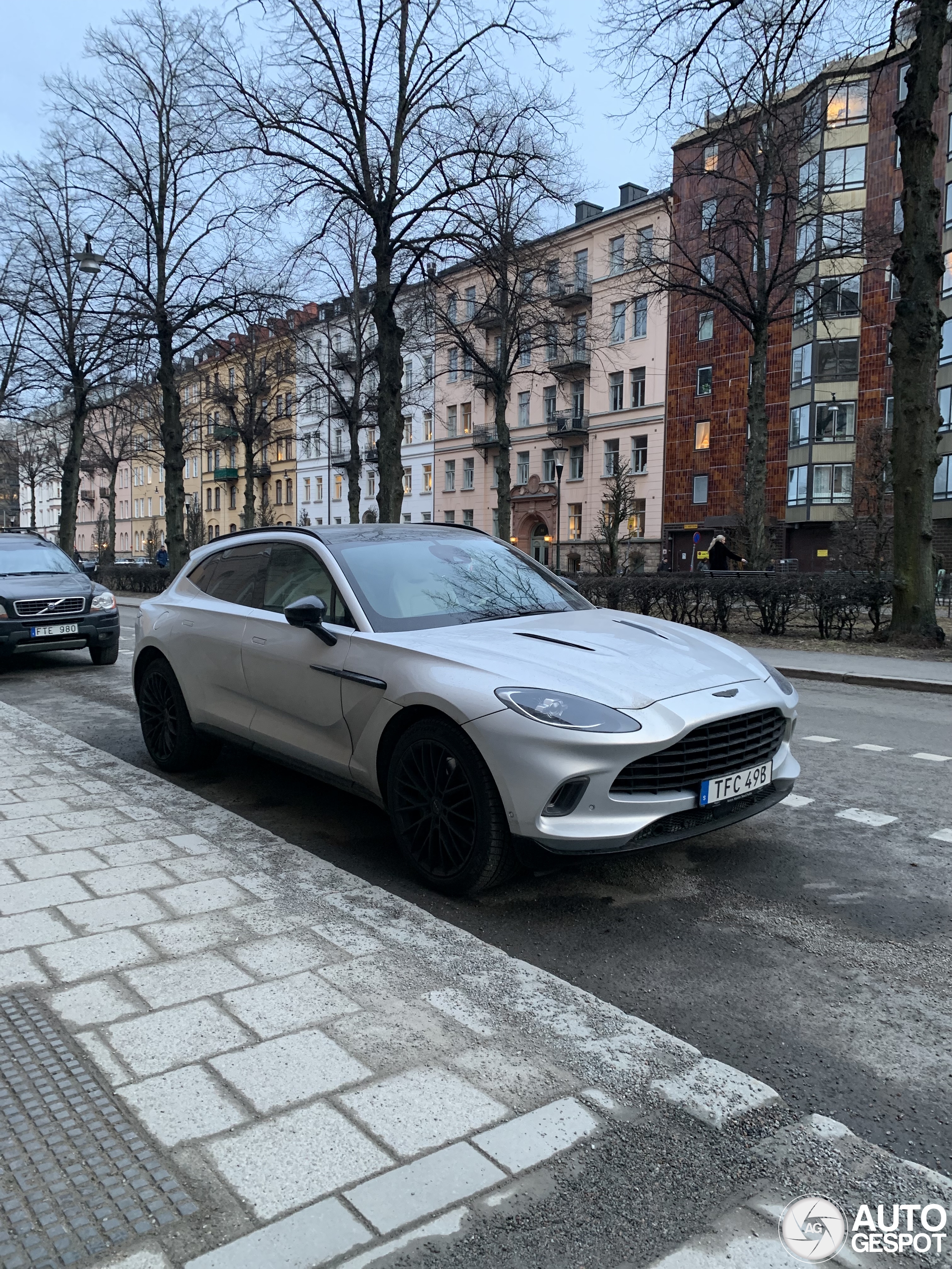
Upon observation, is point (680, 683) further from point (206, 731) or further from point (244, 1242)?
point (206, 731)

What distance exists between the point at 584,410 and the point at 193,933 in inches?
2013

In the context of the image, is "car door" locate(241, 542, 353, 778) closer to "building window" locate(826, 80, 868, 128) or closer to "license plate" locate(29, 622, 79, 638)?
"license plate" locate(29, 622, 79, 638)

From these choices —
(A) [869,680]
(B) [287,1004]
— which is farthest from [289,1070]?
(A) [869,680]

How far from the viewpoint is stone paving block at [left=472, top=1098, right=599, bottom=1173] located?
2266 mm

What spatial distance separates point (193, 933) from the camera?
3.54 m

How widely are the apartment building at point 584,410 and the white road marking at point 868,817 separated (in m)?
39.4

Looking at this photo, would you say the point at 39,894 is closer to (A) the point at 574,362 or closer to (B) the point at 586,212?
(A) the point at 574,362

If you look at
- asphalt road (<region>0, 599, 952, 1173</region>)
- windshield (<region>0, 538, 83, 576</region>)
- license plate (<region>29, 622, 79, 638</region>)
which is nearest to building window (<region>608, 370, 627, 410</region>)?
windshield (<region>0, 538, 83, 576</region>)

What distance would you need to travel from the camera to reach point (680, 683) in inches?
158

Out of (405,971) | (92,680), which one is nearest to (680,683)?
(405,971)

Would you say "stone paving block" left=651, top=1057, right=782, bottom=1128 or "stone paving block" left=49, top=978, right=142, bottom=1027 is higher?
"stone paving block" left=49, top=978, right=142, bottom=1027

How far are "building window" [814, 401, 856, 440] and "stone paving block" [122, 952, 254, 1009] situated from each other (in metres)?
42.6

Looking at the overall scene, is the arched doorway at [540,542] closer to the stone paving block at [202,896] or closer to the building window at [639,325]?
the building window at [639,325]

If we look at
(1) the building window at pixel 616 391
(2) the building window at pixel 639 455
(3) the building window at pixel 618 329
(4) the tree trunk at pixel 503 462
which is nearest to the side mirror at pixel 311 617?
(4) the tree trunk at pixel 503 462
